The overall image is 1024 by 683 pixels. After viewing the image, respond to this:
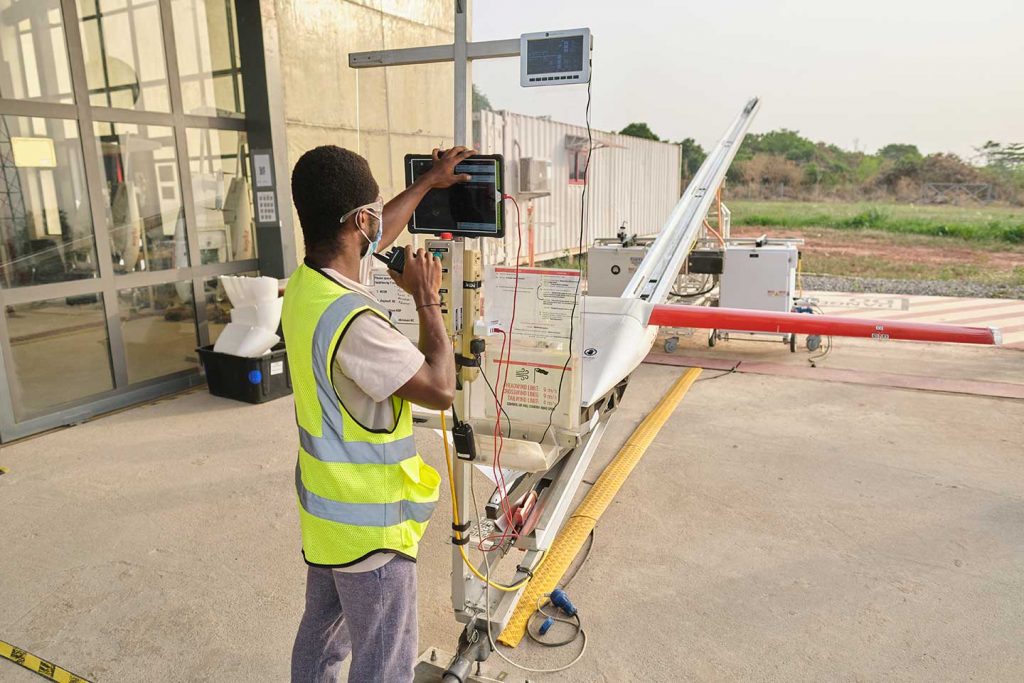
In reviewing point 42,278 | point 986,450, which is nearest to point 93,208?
point 42,278

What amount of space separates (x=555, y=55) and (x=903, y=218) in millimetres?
27691

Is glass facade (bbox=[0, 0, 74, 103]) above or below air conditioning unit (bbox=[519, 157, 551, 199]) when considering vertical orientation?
above

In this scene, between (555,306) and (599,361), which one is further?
(599,361)

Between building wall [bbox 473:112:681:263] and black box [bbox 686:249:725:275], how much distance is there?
87.7 inches

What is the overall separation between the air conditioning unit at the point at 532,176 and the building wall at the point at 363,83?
4.12 m

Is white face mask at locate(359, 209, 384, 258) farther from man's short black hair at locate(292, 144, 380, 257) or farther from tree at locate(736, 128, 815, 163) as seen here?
tree at locate(736, 128, 815, 163)

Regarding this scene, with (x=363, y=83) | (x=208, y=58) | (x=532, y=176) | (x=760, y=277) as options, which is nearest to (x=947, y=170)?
(x=760, y=277)

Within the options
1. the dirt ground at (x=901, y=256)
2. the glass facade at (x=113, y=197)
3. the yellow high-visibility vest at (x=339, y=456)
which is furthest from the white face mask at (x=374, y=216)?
the dirt ground at (x=901, y=256)

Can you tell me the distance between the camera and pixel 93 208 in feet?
16.9

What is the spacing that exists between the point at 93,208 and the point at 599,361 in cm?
428

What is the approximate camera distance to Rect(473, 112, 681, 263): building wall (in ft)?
38.3

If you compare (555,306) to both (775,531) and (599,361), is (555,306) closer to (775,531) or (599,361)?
(599,361)

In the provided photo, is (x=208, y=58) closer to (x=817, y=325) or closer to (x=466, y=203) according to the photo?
(x=466, y=203)

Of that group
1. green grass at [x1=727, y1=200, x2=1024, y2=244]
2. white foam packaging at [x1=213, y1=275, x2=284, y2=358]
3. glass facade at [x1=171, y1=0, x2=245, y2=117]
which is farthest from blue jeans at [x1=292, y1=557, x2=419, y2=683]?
green grass at [x1=727, y1=200, x2=1024, y2=244]
